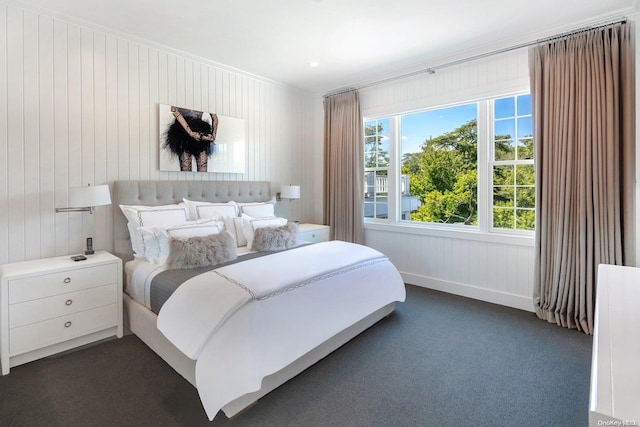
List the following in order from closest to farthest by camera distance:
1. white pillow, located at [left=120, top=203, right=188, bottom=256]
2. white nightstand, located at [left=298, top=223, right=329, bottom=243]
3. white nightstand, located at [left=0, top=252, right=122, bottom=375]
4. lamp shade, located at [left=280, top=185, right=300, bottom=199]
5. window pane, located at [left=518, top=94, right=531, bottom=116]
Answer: white nightstand, located at [left=0, top=252, right=122, bottom=375]
white pillow, located at [left=120, top=203, right=188, bottom=256]
window pane, located at [left=518, top=94, right=531, bottom=116]
white nightstand, located at [left=298, top=223, right=329, bottom=243]
lamp shade, located at [left=280, top=185, right=300, bottom=199]

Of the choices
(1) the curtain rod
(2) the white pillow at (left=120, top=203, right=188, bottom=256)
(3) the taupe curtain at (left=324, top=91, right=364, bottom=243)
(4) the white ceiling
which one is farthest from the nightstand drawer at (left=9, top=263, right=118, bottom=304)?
(1) the curtain rod

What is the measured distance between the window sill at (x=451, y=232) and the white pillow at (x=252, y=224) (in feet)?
4.92

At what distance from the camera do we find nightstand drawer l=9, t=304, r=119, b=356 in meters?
2.25

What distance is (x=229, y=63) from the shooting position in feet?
12.5

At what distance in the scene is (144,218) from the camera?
2945mm

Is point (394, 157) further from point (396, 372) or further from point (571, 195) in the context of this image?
Answer: point (396, 372)

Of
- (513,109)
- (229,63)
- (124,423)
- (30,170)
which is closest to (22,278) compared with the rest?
(30,170)

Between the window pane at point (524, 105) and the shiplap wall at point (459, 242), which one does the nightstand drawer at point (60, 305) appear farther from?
the window pane at point (524, 105)

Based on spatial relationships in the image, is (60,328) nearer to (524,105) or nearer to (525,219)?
(525,219)

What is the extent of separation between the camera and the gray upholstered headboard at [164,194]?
3.09m

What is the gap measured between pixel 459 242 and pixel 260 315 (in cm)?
275

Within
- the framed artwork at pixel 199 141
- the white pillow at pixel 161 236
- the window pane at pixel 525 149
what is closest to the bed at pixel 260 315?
the white pillow at pixel 161 236

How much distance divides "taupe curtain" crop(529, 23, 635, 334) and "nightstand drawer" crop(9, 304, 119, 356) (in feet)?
12.6

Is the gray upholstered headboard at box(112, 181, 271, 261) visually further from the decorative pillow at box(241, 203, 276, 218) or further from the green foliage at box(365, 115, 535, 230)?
the green foliage at box(365, 115, 535, 230)
